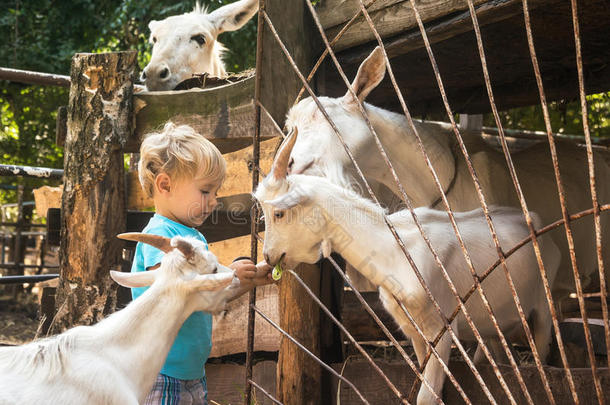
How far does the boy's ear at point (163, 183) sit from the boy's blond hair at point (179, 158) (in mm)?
18

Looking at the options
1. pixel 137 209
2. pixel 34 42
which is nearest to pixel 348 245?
pixel 137 209

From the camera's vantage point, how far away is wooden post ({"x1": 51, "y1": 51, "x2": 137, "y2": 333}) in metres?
3.73

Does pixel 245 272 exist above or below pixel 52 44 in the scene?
below

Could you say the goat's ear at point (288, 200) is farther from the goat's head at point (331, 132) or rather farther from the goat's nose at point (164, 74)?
the goat's nose at point (164, 74)

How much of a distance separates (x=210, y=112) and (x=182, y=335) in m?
1.42

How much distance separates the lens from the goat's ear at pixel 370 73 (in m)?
3.16

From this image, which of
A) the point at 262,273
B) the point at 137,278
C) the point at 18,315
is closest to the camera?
the point at 137,278

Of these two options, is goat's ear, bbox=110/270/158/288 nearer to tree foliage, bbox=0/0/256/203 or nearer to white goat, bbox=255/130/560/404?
white goat, bbox=255/130/560/404

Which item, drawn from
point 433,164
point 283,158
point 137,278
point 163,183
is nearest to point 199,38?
point 433,164

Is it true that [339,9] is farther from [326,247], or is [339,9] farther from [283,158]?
[326,247]

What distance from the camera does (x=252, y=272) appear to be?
284 centimetres

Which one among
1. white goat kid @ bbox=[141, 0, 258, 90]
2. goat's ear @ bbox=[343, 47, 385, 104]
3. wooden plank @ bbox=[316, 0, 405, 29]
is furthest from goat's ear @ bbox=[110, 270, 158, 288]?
white goat kid @ bbox=[141, 0, 258, 90]

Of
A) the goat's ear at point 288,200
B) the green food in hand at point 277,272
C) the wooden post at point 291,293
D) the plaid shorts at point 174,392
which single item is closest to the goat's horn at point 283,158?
the goat's ear at point 288,200

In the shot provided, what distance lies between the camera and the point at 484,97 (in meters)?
5.14
